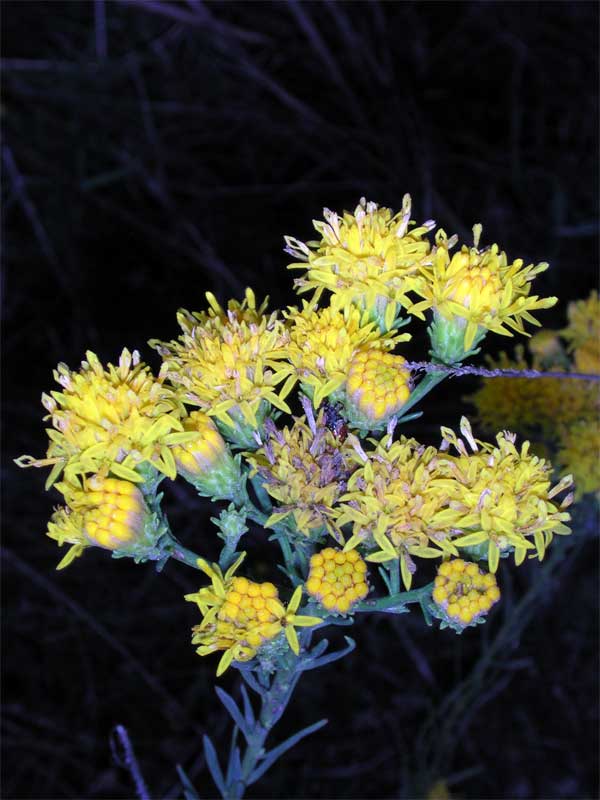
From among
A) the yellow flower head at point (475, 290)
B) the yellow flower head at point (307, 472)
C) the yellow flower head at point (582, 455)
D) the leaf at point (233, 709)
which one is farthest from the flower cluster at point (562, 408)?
the leaf at point (233, 709)

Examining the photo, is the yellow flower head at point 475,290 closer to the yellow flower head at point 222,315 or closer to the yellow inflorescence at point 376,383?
the yellow inflorescence at point 376,383

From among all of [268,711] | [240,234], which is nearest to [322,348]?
[268,711]

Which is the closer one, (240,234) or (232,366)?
(232,366)

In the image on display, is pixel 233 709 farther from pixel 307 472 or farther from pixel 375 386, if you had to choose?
pixel 375 386

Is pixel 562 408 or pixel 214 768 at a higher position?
pixel 562 408

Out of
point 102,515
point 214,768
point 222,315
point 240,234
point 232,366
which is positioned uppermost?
point 240,234

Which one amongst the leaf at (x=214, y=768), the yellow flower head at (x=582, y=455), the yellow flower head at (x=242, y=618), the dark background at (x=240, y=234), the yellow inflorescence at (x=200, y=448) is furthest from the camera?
the dark background at (x=240, y=234)
